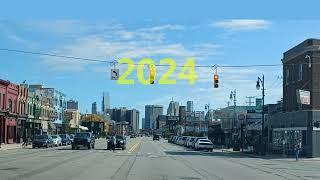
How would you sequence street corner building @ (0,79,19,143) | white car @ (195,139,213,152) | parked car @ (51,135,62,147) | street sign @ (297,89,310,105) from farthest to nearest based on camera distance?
street corner building @ (0,79,19,143) < parked car @ (51,135,62,147) < white car @ (195,139,213,152) < street sign @ (297,89,310,105)

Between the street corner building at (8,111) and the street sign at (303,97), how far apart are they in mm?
40581

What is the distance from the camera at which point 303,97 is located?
5766 cm

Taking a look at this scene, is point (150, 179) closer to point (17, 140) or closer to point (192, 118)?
point (17, 140)

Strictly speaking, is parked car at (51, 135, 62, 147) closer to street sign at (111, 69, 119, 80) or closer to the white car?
the white car

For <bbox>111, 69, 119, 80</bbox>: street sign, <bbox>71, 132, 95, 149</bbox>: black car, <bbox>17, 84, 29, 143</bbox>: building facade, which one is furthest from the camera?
<bbox>17, 84, 29, 143</bbox>: building facade

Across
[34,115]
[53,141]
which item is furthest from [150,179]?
[34,115]

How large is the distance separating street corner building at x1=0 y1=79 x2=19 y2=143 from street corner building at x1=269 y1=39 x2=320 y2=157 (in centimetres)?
3700

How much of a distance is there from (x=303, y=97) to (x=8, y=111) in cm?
4282

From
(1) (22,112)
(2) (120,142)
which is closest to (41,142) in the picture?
(2) (120,142)

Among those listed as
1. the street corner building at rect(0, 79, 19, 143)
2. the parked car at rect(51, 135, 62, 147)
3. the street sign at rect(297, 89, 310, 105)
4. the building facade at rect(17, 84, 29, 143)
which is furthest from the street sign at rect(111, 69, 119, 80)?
the building facade at rect(17, 84, 29, 143)

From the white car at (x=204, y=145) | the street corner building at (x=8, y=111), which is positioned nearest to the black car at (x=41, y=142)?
the street corner building at (x=8, y=111)

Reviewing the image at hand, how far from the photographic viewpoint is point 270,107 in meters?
87.4

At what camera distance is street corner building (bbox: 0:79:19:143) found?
8169cm

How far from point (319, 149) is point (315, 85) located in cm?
651
